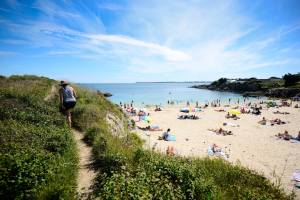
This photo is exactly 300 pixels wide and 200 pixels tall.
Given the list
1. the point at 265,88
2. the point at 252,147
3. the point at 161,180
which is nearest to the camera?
the point at 161,180

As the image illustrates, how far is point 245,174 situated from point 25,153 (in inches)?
279

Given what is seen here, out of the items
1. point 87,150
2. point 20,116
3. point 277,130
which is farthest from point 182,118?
point 20,116

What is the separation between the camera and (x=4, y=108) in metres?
4.78

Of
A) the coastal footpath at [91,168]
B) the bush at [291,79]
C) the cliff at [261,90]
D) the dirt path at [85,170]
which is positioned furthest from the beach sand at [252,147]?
the bush at [291,79]

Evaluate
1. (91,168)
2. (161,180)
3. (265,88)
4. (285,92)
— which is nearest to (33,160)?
(91,168)

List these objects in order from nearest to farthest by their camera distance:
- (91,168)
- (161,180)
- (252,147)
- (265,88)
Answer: (161,180), (91,168), (252,147), (265,88)

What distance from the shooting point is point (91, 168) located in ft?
13.4

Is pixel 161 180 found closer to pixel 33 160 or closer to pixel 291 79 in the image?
pixel 33 160

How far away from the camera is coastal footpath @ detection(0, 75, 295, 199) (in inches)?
96.6

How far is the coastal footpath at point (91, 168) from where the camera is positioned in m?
2.45

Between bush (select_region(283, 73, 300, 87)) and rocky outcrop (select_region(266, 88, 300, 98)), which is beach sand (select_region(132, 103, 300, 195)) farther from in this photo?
bush (select_region(283, 73, 300, 87))

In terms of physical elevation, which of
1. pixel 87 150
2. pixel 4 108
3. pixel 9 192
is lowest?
pixel 87 150

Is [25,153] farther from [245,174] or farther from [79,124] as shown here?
[245,174]

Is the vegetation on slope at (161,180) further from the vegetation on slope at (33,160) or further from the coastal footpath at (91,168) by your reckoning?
the vegetation on slope at (33,160)
